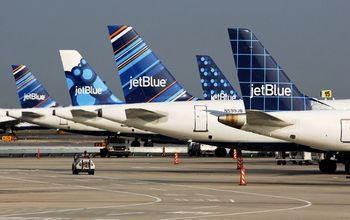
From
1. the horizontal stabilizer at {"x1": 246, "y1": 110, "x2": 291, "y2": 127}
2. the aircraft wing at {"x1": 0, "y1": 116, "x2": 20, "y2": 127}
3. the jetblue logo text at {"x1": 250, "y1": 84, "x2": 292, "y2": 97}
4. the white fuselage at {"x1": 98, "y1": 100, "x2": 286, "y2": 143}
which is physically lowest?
the horizontal stabilizer at {"x1": 246, "y1": 110, "x2": 291, "y2": 127}

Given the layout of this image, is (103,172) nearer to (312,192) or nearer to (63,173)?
(63,173)

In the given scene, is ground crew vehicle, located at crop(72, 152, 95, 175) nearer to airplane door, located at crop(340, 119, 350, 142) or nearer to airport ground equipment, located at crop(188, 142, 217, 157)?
airplane door, located at crop(340, 119, 350, 142)

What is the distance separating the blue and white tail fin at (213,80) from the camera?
275ft

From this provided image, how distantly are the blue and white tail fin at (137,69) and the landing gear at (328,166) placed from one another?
13.2 meters

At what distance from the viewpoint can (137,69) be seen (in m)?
70.2

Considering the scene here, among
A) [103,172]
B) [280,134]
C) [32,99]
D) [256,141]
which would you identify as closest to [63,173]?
[103,172]

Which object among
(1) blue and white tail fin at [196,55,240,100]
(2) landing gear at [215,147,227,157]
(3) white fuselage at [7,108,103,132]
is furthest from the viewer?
(3) white fuselage at [7,108,103,132]

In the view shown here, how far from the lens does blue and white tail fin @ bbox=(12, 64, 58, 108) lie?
121 m

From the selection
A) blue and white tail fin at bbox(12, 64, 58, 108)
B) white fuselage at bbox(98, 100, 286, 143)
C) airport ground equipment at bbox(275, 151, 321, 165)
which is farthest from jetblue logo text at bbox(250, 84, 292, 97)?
blue and white tail fin at bbox(12, 64, 58, 108)

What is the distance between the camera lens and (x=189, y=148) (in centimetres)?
10169

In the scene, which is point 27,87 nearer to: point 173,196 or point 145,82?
point 145,82

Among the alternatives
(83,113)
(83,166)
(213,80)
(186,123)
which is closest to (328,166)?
(186,123)

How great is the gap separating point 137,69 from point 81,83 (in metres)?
21.7

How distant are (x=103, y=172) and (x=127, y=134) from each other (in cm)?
2332
